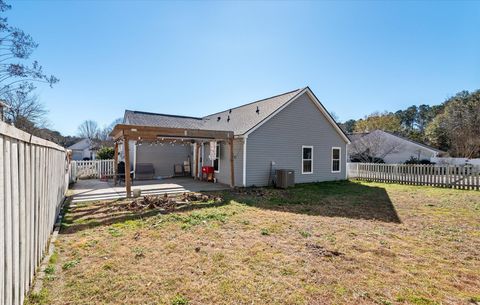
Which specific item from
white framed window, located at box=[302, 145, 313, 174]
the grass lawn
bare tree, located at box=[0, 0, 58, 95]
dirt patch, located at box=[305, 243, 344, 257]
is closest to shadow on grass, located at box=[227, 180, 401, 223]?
the grass lawn

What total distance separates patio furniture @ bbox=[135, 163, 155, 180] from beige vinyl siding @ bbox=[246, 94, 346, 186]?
679cm

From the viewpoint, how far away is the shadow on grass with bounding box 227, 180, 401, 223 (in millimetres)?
7182

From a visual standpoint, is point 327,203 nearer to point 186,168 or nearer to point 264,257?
point 264,257

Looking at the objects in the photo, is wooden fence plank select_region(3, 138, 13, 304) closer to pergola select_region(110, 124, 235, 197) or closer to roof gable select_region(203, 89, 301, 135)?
pergola select_region(110, 124, 235, 197)

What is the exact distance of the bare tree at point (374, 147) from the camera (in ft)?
85.4

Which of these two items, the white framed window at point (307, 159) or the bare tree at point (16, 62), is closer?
the bare tree at point (16, 62)

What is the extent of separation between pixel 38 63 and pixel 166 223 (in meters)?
6.56

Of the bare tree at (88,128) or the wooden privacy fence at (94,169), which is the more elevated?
the bare tree at (88,128)

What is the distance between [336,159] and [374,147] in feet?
43.3

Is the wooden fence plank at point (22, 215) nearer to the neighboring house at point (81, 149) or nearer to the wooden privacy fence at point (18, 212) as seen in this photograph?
the wooden privacy fence at point (18, 212)

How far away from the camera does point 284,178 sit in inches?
472

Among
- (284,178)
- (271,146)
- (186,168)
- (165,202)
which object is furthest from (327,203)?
(186,168)

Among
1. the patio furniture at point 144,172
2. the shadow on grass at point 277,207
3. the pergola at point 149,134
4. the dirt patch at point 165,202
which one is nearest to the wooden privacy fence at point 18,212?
the shadow on grass at point 277,207

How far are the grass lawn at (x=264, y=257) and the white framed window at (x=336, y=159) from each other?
7818mm
